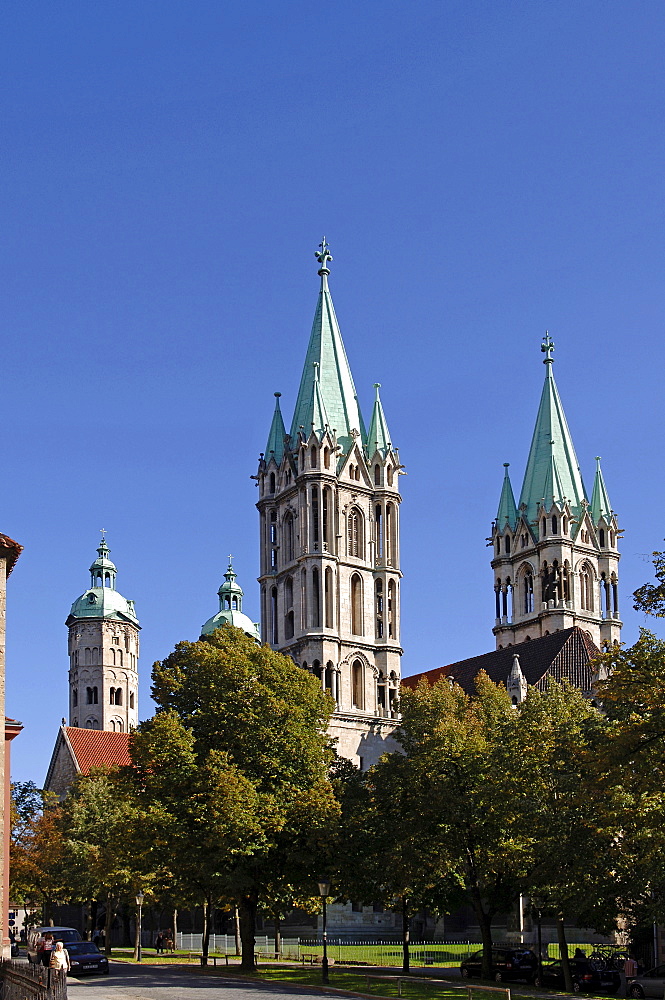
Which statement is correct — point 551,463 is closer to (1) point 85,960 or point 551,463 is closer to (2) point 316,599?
(2) point 316,599

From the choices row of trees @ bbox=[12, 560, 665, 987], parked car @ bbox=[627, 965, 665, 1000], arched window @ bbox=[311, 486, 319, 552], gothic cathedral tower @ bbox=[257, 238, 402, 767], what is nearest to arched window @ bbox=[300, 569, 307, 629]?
gothic cathedral tower @ bbox=[257, 238, 402, 767]

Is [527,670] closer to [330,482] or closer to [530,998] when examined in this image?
[330,482]

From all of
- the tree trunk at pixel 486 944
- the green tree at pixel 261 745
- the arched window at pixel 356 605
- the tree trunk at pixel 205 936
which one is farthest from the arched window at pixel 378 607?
the tree trunk at pixel 486 944

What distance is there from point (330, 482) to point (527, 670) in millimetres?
21222

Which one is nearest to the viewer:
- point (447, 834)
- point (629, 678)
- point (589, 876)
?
point (629, 678)

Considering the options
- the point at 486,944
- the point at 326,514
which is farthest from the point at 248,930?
the point at 326,514

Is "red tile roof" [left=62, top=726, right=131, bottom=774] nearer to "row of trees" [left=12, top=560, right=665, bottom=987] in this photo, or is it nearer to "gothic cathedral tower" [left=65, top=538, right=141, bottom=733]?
"gothic cathedral tower" [left=65, top=538, right=141, bottom=733]

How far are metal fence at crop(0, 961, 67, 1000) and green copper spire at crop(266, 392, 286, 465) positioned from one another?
81.5m

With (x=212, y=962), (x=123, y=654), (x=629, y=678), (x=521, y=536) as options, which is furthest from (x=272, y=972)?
(x=123, y=654)

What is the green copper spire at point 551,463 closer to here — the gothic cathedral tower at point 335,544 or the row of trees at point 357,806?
the gothic cathedral tower at point 335,544

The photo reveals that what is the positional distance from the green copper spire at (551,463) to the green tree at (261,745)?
67.7 metres

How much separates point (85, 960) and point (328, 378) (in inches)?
2759

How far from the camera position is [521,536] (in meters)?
120

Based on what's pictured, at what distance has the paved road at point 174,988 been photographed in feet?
119
